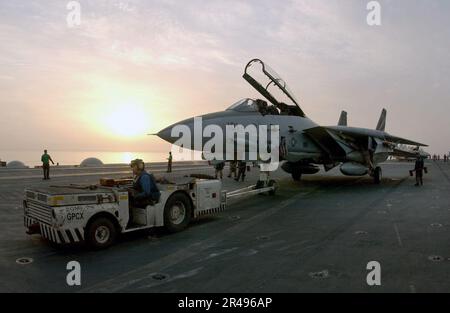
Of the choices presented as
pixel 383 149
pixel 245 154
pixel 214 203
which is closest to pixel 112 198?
pixel 214 203

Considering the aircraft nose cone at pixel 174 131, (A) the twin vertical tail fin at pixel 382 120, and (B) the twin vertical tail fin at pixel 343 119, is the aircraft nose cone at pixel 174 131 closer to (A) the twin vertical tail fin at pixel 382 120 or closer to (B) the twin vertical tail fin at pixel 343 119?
(B) the twin vertical tail fin at pixel 343 119

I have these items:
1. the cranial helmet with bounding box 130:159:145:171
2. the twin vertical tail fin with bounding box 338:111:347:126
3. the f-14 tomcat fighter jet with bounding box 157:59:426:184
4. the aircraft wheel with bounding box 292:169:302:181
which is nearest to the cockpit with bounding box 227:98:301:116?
the f-14 tomcat fighter jet with bounding box 157:59:426:184

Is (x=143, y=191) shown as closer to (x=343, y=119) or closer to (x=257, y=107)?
(x=257, y=107)

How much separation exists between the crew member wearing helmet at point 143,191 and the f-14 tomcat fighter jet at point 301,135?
3.94 m

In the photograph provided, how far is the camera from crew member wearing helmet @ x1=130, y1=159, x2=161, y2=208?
7461mm

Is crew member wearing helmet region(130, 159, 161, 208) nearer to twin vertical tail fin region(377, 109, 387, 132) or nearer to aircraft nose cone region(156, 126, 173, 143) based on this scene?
aircraft nose cone region(156, 126, 173, 143)

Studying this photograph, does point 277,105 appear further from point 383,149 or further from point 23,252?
point 23,252

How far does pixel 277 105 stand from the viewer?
50.5 ft

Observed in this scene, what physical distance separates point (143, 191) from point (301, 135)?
387 inches

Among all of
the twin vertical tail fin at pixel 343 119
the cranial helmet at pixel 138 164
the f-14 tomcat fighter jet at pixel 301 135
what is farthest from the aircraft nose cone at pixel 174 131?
the twin vertical tail fin at pixel 343 119

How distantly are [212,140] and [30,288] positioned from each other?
805 centimetres

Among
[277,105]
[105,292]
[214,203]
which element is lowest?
[105,292]

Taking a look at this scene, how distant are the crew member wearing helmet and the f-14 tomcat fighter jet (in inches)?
155

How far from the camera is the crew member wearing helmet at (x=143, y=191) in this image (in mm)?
7461
